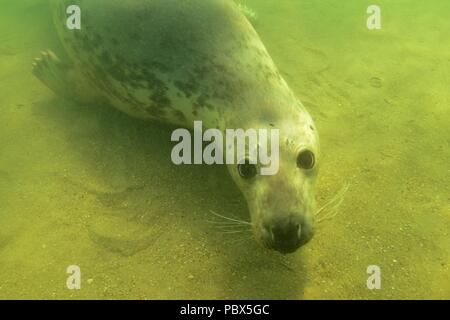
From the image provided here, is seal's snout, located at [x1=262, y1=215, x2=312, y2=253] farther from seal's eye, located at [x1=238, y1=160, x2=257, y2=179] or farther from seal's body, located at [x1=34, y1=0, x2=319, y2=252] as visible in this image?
seal's eye, located at [x1=238, y1=160, x2=257, y2=179]

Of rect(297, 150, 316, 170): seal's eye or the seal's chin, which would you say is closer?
the seal's chin

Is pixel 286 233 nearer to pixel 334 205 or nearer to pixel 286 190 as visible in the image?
pixel 286 190

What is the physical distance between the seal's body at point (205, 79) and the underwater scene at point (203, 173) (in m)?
0.01

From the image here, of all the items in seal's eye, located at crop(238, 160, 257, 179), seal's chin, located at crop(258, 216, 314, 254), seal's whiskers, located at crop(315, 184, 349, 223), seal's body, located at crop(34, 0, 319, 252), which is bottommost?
seal's chin, located at crop(258, 216, 314, 254)

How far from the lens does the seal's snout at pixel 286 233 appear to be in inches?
78.8

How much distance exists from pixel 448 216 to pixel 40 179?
9.53ft

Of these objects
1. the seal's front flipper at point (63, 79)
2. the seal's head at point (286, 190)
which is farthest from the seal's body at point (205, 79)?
the seal's front flipper at point (63, 79)

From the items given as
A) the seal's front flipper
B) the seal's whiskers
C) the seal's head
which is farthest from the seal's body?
the seal's whiskers

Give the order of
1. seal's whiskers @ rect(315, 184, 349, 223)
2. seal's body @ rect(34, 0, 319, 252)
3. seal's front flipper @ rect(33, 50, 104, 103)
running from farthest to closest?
seal's front flipper @ rect(33, 50, 104, 103)
seal's whiskers @ rect(315, 184, 349, 223)
seal's body @ rect(34, 0, 319, 252)

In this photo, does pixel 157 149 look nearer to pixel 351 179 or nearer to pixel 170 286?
pixel 170 286

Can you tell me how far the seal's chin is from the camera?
200 centimetres

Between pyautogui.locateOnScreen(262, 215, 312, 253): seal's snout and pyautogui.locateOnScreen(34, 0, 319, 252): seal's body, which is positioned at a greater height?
pyautogui.locateOnScreen(34, 0, 319, 252): seal's body

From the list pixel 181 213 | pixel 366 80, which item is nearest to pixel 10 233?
pixel 181 213

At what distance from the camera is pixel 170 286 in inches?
88.0
